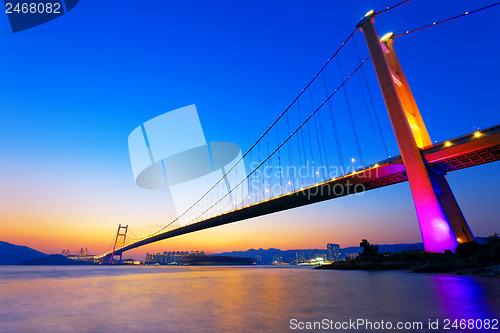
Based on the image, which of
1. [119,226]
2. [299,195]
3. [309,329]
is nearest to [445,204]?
[299,195]

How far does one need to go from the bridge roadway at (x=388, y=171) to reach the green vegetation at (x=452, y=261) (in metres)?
7.65

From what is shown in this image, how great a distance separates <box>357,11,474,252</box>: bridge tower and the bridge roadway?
132cm

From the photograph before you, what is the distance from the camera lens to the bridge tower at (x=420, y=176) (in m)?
20.5

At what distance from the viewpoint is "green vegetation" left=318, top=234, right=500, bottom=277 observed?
13.7m

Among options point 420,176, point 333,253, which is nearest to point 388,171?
point 420,176

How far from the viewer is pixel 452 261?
52.9ft

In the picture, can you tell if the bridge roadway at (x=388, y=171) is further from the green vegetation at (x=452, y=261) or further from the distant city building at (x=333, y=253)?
the distant city building at (x=333, y=253)

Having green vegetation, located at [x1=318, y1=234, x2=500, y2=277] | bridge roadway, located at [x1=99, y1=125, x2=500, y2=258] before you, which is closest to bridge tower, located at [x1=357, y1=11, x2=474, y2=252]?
bridge roadway, located at [x1=99, y1=125, x2=500, y2=258]

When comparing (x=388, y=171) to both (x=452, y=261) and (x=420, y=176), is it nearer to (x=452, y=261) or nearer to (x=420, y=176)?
(x=420, y=176)

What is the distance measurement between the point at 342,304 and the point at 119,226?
107m

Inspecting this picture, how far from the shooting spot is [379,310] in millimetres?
5027

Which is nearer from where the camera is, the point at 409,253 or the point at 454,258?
the point at 454,258

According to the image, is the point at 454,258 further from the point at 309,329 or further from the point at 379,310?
the point at 309,329

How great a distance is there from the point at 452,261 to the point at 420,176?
26.6ft
